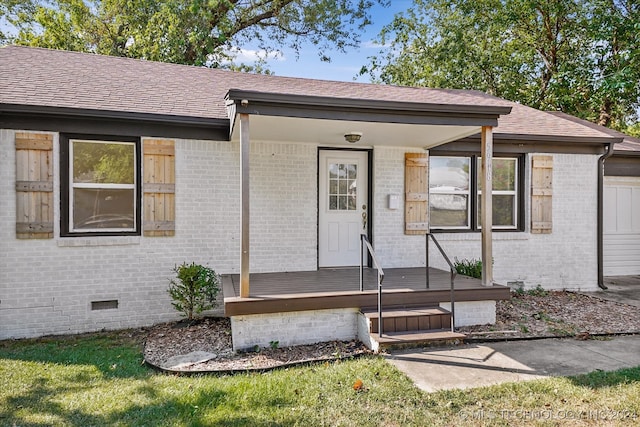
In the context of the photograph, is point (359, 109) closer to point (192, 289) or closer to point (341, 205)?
point (341, 205)

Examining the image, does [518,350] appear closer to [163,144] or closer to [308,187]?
[308,187]

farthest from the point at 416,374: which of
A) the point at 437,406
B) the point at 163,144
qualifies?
the point at 163,144

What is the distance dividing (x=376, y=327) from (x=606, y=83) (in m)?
8.42

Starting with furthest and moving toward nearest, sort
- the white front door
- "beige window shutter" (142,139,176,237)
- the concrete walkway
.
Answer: the white front door → "beige window shutter" (142,139,176,237) → the concrete walkway

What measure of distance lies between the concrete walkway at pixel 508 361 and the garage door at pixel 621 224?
4623 millimetres

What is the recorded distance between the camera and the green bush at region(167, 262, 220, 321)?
18.5 ft

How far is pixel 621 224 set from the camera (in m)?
8.96

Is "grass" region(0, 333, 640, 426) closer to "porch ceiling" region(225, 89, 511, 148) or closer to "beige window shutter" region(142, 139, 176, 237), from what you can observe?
"beige window shutter" region(142, 139, 176, 237)

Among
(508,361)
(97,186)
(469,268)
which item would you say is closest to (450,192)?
(469,268)

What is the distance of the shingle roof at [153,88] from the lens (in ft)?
19.0

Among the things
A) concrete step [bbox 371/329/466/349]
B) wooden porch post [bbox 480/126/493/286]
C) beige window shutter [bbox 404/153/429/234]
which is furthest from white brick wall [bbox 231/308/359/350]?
beige window shutter [bbox 404/153/429/234]

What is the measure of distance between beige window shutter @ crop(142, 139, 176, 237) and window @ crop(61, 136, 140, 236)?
6.6 inches

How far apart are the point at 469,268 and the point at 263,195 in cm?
363

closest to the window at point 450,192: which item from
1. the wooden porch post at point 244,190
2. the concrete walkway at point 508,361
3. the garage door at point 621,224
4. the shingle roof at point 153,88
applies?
the shingle roof at point 153,88
